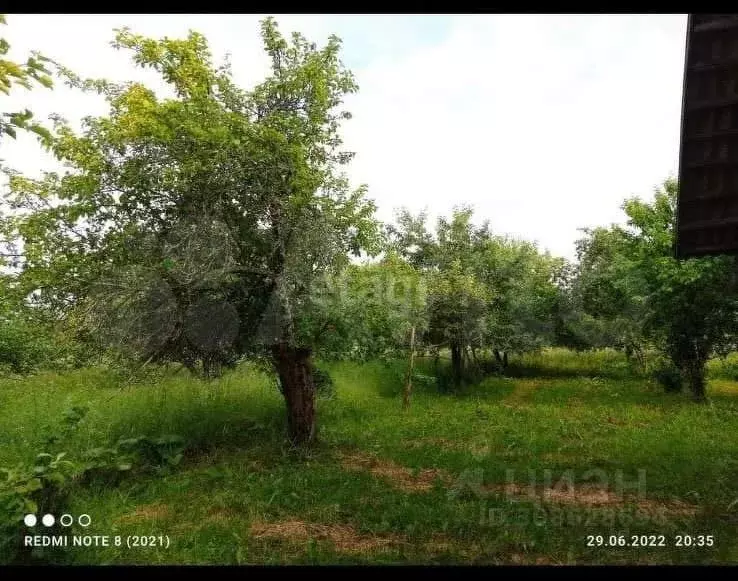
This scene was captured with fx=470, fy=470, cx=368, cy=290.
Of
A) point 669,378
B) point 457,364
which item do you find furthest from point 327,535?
point 457,364

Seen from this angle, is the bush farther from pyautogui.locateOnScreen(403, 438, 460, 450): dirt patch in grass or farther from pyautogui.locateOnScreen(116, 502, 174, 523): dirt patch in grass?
pyautogui.locateOnScreen(116, 502, 174, 523): dirt patch in grass

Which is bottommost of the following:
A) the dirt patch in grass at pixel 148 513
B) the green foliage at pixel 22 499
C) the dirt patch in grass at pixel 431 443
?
the dirt patch in grass at pixel 148 513

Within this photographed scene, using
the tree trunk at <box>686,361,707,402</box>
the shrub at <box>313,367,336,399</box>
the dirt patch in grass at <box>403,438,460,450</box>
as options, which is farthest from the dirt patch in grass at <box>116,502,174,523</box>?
the tree trunk at <box>686,361,707,402</box>

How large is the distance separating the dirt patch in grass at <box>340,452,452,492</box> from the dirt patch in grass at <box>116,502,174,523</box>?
3308 mm

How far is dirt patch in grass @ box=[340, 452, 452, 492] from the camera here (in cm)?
818

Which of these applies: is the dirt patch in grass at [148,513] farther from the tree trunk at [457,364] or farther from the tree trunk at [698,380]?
the tree trunk at [698,380]

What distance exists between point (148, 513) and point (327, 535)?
9.21 feet

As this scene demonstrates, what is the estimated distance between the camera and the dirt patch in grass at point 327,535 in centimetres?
595

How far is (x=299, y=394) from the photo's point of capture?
10.3 meters

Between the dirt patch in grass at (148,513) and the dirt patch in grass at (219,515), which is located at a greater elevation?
the dirt patch in grass at (219,515)

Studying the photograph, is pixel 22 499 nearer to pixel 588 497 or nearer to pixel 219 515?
pixel 219 515

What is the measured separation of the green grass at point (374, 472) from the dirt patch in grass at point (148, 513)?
1.2 inches

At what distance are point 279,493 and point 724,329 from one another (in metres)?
14.3

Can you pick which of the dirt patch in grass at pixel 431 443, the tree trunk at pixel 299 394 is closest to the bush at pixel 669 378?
the dirt patch in grass at pixel 431 443
